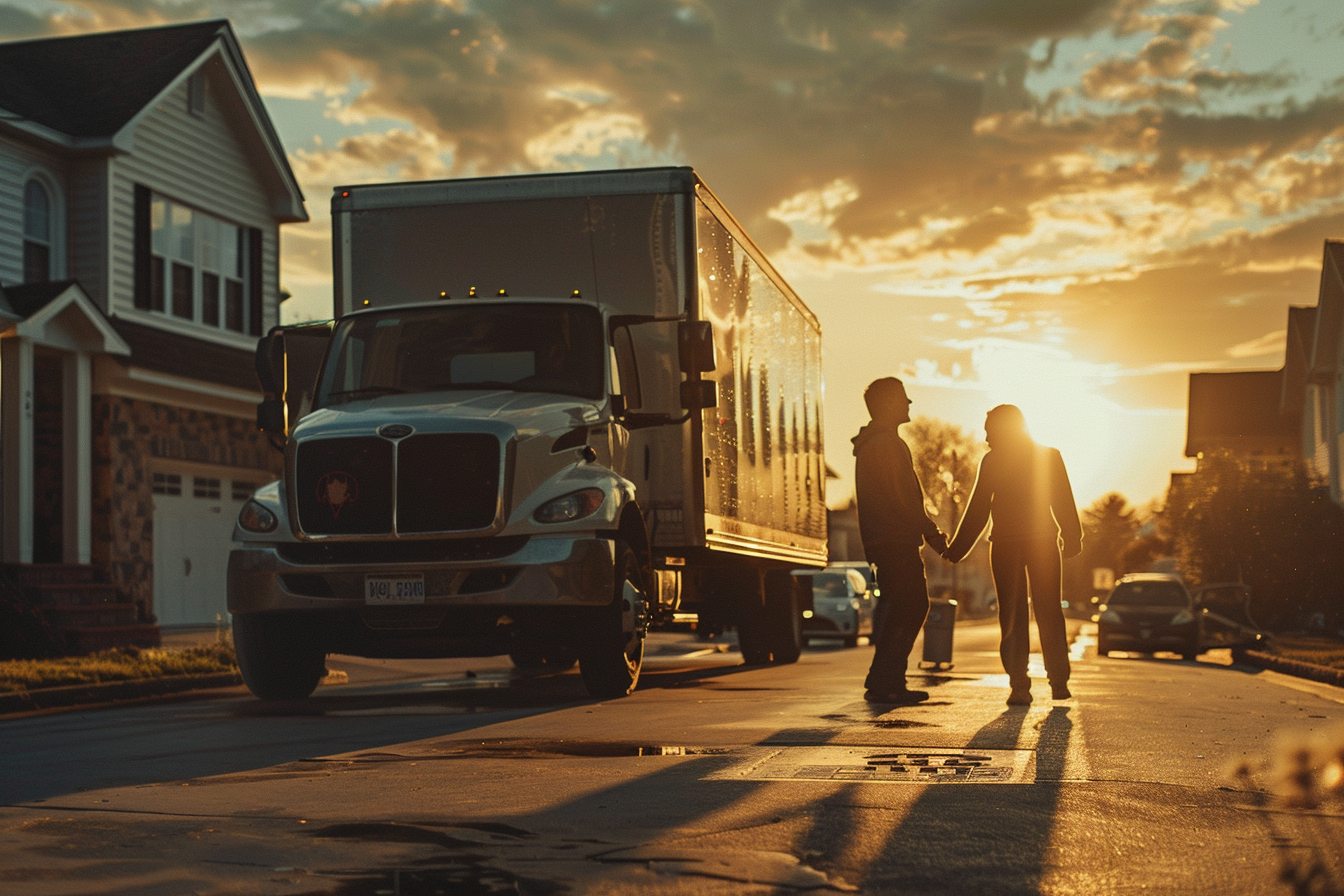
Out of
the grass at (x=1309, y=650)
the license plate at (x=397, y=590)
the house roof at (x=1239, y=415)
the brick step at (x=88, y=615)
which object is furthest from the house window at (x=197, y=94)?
the house roof at (x=1239, y=415)

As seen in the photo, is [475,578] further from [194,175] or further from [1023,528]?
[194,175]

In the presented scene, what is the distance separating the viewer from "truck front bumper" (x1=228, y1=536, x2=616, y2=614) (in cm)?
1077

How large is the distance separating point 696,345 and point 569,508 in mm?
1871

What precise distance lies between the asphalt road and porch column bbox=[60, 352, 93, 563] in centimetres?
1135

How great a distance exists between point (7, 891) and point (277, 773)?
2704 millimetres

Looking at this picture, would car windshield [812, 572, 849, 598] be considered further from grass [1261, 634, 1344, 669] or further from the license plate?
the license plate

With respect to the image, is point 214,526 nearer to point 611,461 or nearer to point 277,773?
point 611,461

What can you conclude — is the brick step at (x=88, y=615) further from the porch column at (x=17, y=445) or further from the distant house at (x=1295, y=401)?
the distant house at (x=1295, y=401)

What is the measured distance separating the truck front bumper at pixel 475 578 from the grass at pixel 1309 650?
33.8 feet

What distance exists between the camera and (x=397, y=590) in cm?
1084

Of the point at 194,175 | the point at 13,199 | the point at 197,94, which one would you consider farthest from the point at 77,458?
the point at 197,94

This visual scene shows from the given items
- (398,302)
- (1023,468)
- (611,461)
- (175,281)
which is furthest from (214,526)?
(1023,468)

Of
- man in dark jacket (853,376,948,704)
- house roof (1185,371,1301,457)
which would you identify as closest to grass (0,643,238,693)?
man in dark jacket (853,376,948,704)

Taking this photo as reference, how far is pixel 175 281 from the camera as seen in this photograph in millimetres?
25078
